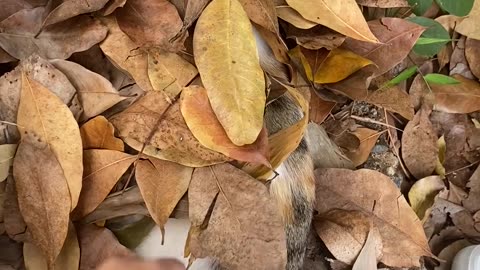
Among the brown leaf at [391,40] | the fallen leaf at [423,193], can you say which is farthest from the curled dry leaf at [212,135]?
the fallen leaf at [423,193]

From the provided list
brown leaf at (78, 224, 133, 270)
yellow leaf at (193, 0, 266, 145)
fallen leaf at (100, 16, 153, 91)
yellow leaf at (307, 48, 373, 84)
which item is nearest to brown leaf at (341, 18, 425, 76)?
yellow leaf at (307, 48, 373, 84)

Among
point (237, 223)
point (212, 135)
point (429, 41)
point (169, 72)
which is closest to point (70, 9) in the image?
point (169, 72)

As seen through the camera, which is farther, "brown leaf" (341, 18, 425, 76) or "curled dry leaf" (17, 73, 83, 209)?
"brown leaf" (341, 18, 425, 76)

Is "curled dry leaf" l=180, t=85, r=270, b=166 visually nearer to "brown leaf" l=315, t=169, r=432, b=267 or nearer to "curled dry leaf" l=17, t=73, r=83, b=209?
"curled dry leaf" l=17, t=73, r=83, b=209

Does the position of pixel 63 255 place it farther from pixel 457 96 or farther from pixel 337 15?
pixel 457 96

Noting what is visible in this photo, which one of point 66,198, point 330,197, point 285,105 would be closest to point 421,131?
point 330,197

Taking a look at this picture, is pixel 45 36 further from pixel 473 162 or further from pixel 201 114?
pixel 473 162
